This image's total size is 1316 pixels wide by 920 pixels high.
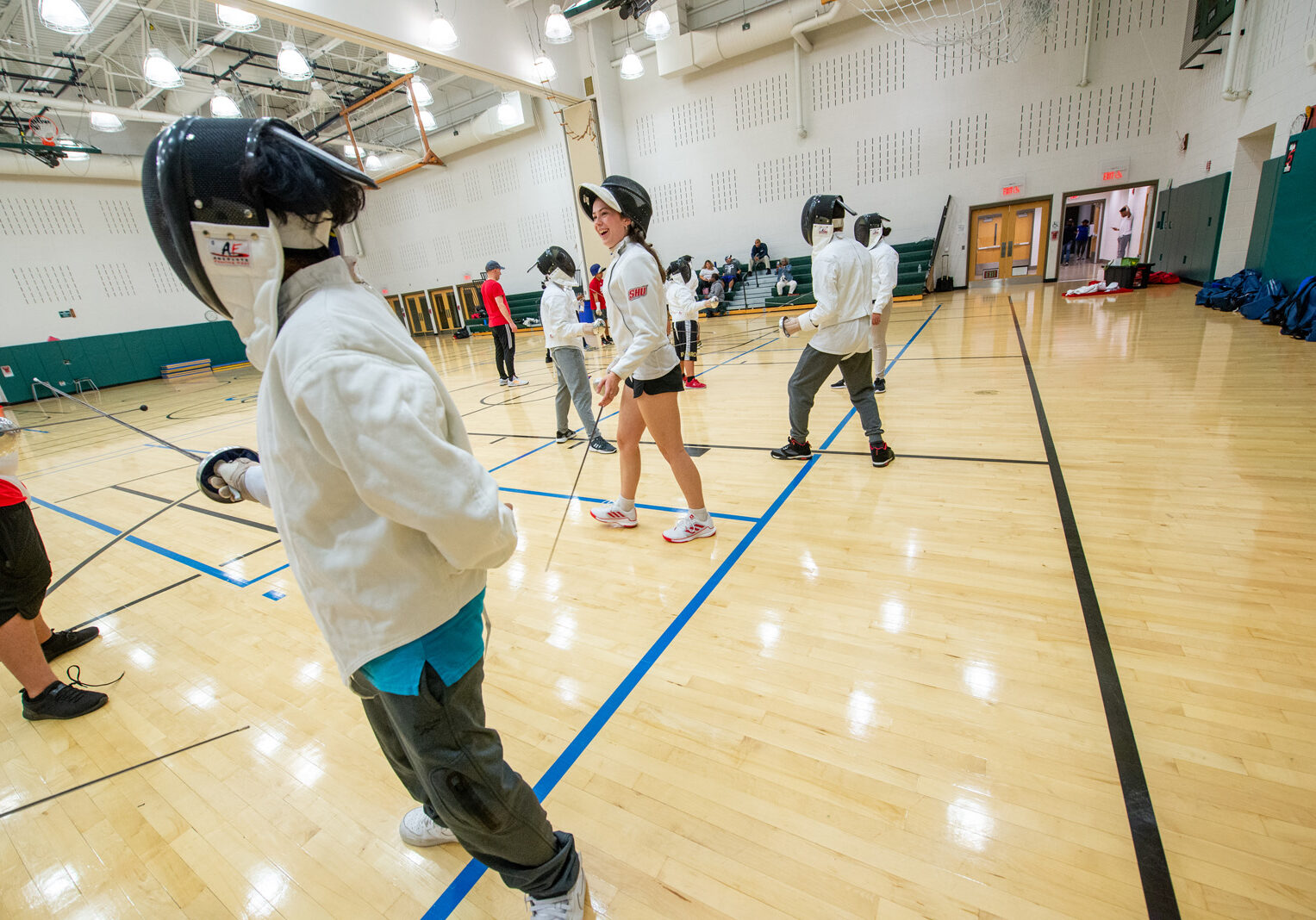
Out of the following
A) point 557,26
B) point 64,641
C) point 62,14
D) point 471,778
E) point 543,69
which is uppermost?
point 543,69

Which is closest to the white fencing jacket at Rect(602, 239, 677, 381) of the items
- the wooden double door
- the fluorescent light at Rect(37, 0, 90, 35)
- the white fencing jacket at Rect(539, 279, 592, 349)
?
the white fencing jacket at Rect(539, 279, 592, 349)

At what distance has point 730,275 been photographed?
48.1 ft

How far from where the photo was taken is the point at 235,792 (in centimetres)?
170

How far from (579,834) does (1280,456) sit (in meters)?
4.13

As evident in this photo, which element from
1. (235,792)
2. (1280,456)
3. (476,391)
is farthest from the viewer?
(476,391)

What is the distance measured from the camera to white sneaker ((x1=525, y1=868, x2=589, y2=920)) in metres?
1.20

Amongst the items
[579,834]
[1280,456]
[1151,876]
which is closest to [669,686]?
[579,834]

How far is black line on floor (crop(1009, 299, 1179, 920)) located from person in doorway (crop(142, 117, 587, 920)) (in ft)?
4.45

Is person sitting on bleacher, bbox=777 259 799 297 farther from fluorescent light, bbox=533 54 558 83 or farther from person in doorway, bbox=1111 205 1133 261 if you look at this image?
person in doorway, bbox=1111 205 1133 261

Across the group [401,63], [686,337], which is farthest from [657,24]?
[686,337]

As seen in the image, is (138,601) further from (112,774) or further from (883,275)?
(883,275)

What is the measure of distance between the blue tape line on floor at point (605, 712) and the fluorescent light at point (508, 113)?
50.1ft

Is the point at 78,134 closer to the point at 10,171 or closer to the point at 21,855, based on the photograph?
the point at 10,171

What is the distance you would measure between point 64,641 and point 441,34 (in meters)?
9.11
